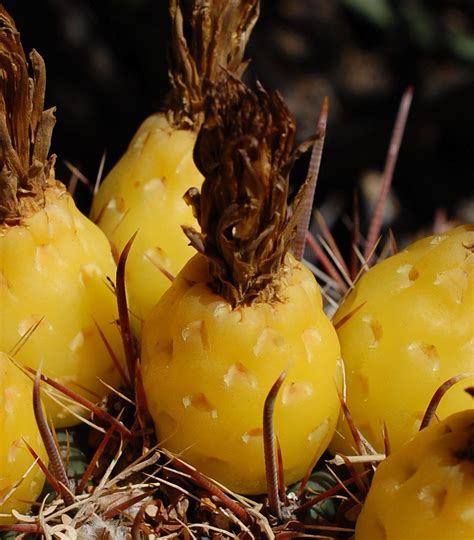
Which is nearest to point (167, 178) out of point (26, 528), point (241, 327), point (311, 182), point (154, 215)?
point (154, 215)

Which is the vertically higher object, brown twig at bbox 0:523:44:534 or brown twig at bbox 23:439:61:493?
brown twig at bbox 23:439:61:493

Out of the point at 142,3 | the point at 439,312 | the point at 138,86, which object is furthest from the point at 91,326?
the point at 138,86

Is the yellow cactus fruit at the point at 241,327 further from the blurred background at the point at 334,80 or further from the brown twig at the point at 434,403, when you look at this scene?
the blurred background at the point at 334,80

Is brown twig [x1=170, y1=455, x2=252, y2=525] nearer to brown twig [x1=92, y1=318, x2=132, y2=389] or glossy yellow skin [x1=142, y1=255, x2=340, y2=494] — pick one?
glossy yellow skin [x1=142, y1=255, x2=340, y2=494]

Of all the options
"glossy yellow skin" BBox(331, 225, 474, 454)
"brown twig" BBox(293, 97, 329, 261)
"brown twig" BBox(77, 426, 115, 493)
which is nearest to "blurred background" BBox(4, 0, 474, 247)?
"brown twig" BBox(293, 97, 329, 261)

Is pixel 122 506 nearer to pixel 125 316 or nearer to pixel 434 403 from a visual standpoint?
pixel 125 316
